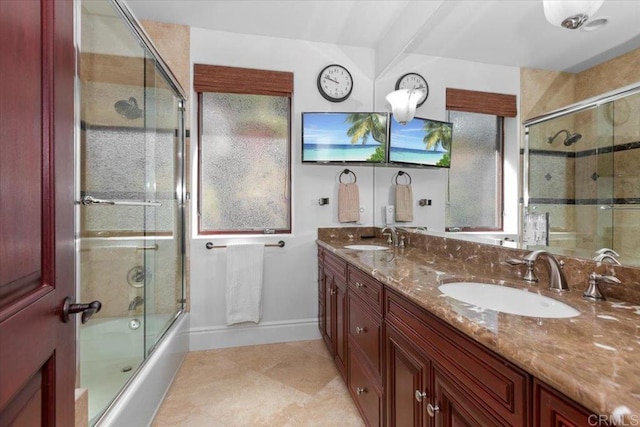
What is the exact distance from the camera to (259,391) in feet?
6.19

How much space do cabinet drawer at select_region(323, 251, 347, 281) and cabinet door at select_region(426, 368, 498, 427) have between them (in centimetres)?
97

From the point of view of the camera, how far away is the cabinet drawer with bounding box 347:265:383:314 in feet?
4.35

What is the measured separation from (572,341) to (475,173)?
1.06 meters

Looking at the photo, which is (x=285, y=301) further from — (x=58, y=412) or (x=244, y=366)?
(x=58, y=412)

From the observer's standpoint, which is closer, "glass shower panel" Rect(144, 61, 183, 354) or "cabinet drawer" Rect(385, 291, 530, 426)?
"cabinet drawer" Rect(385, 291, 530, 426)

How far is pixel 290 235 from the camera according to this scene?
8.66 feet

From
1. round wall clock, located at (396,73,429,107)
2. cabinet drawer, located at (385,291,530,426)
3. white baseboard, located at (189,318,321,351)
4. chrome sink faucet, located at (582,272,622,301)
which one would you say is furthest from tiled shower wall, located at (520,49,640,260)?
white baseboard, located at (189,318,321,351)

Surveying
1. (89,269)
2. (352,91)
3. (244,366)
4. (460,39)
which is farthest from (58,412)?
(352,91)

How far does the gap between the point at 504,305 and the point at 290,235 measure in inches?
71.7

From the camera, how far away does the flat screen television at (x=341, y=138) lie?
8.05 ft

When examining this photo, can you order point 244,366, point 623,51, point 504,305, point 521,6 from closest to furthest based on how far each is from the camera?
point 623,51, point 504,305, point 521,6, point 244,366

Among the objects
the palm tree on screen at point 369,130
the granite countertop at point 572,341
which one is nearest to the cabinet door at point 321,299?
the palm tree on screen at point 369,130

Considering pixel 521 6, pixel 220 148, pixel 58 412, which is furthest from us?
pixel 220 148

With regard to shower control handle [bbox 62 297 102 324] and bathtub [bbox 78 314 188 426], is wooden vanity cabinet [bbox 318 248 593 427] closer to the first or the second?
shower control handle [bbox 62 297 102 324]
